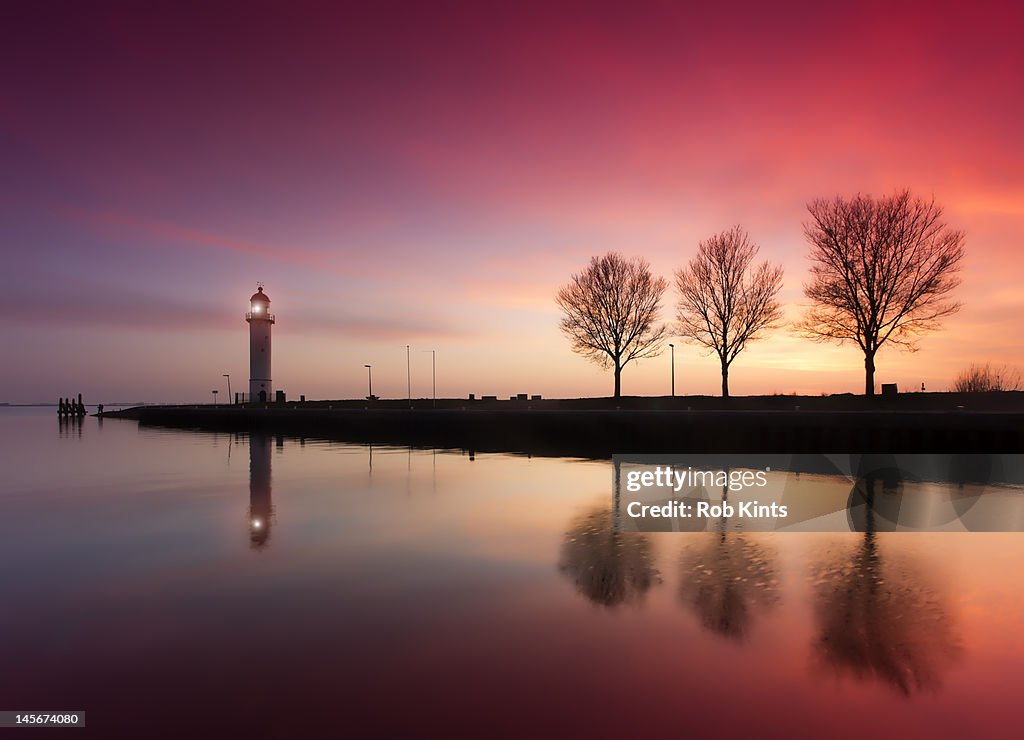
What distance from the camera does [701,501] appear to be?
21.7 meters

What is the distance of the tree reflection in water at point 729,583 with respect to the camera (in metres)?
10.5

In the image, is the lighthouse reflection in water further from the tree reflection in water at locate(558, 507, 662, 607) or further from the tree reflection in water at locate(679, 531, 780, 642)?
the tree reflection in water at locate(679, 531, 780, 642)

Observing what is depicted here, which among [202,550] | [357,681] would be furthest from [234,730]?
[202,550]

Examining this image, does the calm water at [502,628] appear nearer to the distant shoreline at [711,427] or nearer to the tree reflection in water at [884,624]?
the tree reflection in water at [884,624]

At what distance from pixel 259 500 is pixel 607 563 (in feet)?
49.1

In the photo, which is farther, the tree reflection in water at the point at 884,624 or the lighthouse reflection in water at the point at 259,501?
the lighthouse reflection in water at the point at 259,501

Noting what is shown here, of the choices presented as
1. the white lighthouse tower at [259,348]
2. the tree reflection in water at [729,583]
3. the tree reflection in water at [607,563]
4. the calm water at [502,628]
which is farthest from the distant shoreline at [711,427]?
the white lighthouse tower at [259,348]

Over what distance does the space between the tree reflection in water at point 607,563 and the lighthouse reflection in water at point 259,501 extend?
25.7 ft

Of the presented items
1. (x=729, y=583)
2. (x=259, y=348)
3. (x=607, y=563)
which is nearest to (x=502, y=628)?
(x=607, y=563)

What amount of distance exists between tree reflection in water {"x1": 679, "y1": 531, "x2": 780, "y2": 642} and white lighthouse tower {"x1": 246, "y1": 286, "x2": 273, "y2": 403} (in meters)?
99.7

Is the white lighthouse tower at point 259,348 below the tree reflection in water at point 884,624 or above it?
above

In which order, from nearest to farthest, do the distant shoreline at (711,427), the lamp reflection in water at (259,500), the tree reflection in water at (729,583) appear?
the tree reflection in water at (729,583), the lamp reflection in water at (259,500), the distant shoreline at (711,427)

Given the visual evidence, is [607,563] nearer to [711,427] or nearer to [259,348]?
[711,427]

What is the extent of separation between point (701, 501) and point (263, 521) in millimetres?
13913
